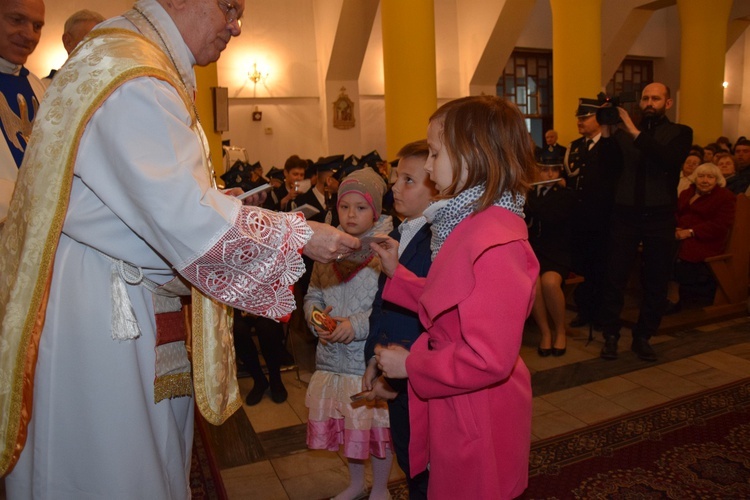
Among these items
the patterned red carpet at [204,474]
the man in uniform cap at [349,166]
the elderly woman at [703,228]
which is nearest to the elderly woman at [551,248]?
the man in uniform cap at [349,166]

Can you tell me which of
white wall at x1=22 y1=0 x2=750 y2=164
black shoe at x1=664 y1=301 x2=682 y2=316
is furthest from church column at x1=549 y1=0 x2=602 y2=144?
white wall at x1=22 y1=0 x2=750 y2=164

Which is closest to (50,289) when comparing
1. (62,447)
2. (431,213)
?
(62,447)

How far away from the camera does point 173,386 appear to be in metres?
1.58

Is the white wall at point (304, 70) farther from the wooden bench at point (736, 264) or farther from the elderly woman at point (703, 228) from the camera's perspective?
the wooden bench at point (736, 264)

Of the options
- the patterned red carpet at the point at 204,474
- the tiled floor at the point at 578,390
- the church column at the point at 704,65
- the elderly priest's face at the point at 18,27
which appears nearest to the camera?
the elderly priest's face at the point at 18,27

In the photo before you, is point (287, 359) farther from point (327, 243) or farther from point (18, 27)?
point (327, 243)

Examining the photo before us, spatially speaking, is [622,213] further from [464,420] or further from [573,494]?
[464,420]

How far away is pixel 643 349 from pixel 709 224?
1835 mm

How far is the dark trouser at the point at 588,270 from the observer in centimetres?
541

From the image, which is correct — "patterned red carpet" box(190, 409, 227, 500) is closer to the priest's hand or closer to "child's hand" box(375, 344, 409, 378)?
"child's hand" box(375, 344, 409, 378)

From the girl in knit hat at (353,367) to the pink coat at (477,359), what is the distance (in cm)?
102

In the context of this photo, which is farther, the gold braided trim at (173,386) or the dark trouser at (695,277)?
the dark trouser at (695,277)

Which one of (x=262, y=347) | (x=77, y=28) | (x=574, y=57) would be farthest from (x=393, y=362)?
(x=574, y=57)

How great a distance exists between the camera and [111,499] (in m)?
1.45
